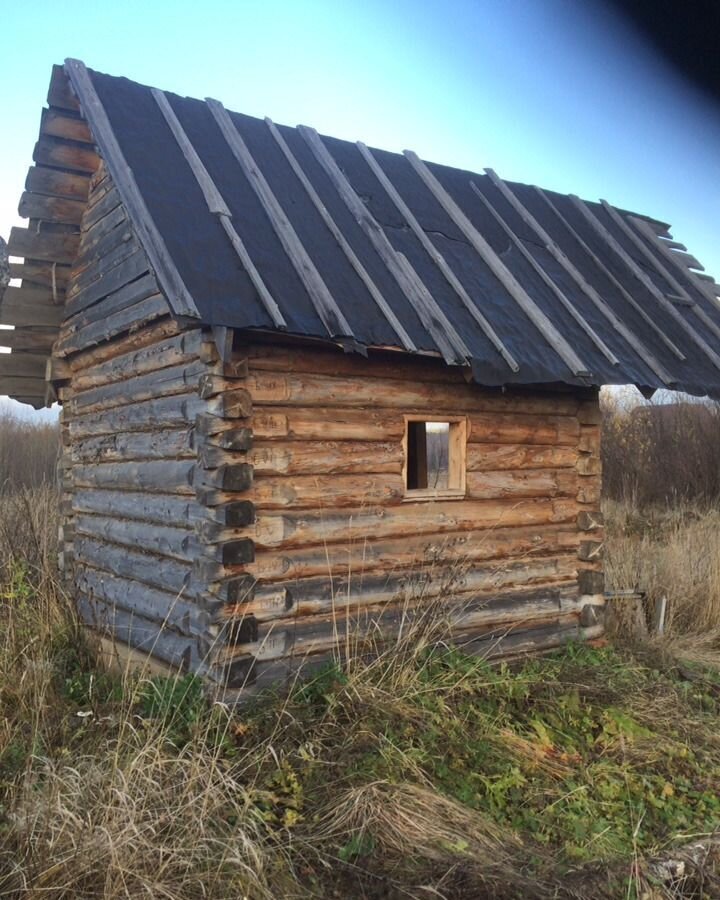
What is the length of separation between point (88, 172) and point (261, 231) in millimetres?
2501

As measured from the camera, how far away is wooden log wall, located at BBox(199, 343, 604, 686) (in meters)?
5.52

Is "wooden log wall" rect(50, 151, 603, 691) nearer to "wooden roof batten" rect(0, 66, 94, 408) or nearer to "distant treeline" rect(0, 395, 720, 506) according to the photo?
"wooden roof batten" rect(0, 66, 94, 408)

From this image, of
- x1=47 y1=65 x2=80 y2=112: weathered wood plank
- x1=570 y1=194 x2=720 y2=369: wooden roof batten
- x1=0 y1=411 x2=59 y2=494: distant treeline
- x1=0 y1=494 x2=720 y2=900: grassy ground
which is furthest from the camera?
x1=0 y1=411 x2=59 y2=494: distant treeline

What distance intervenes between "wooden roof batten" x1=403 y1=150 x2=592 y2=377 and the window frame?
1011 millimetres

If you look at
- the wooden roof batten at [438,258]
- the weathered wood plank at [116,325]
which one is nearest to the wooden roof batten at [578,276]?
the wooden roof batten at [438,258]

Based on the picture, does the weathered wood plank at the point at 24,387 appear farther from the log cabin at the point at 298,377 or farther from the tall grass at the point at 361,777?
the tall grass at the point at 361,777

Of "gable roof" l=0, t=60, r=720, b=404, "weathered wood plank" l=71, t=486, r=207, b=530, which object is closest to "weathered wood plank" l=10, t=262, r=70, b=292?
"gable roof" l=0, t=60, r=720, b=404

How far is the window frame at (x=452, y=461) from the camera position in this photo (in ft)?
21.1

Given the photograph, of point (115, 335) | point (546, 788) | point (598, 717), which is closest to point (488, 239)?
point (115, 335)

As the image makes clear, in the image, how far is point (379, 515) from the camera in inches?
245

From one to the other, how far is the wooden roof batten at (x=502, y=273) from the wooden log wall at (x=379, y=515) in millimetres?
634

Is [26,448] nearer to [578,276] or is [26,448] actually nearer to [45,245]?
[45,245]

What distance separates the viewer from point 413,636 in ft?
19.8

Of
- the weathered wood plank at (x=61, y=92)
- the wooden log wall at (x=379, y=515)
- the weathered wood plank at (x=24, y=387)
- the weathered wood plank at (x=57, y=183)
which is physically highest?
the weathered wood plank at (x=61, y=92)
